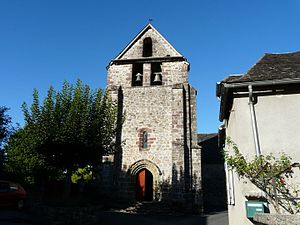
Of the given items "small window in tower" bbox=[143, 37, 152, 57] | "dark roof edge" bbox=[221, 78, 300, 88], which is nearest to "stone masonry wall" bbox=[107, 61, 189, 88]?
"small window in tower" bbox=[143, 37, 152, 57]

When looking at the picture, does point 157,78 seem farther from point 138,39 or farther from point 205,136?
point 205,136

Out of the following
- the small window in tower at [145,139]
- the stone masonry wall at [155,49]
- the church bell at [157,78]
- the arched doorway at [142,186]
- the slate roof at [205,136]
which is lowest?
the arched doorway at [142,186]

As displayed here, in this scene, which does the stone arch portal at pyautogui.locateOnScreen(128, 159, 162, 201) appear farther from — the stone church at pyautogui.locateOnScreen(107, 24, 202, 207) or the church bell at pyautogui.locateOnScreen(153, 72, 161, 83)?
the church bell at pyautogui.locateOnScreen(153, 72, 161, 83)

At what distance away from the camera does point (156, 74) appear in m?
18.3

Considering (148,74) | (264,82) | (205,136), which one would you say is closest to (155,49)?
(148,74)

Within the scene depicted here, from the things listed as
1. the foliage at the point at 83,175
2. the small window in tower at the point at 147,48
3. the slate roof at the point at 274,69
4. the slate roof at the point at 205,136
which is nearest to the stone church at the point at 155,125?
the small window in tower at the point at 147,48

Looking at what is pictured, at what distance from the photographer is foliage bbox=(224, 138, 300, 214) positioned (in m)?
5.19

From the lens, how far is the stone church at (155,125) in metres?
15.7

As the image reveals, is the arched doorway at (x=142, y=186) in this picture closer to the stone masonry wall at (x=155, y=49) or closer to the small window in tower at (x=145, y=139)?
the small window in tower at (x=145, y=139)

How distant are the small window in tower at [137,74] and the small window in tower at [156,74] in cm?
87

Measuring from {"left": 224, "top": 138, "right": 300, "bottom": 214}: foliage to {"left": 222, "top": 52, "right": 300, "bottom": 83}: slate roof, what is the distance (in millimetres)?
1900

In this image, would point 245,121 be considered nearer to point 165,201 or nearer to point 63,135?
point 63,135

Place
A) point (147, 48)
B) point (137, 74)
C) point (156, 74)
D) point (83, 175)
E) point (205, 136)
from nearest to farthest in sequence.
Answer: point (83, 175), point (156, 74), point (137, 74), point (147, 48), point (205, 136)

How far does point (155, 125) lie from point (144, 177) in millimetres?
3494
